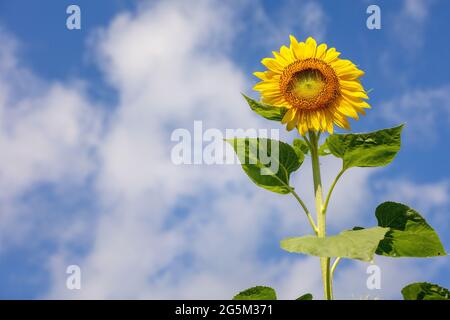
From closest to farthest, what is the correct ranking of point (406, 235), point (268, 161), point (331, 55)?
point (406, 235)
point (268, 161)
point (331, 55)

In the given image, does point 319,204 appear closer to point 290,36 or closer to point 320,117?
point 320,117

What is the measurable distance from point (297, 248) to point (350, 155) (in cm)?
75

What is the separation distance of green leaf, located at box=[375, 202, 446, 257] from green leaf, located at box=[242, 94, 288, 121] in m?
0.66

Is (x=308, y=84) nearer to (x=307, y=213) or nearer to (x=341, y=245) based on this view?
(x=307, y=213)

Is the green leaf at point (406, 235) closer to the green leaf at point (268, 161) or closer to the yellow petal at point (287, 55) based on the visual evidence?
the green leaf at point (268, 161)

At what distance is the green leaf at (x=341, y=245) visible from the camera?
7.14 feet

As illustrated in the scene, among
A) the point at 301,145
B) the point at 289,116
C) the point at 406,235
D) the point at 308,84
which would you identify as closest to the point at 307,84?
the point at 308,84

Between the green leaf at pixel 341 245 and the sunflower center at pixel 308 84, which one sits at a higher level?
the sunflower center at pixel 308 84

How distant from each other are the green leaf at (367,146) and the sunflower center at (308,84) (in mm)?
278

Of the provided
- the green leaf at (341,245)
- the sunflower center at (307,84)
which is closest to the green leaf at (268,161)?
the sunflower center at (307,84)

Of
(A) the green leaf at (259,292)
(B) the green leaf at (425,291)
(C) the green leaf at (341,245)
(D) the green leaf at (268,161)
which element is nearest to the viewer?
(C) the green leaf at (341,245)

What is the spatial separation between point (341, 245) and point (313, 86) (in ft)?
3.28

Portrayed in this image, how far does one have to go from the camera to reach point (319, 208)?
107 inches
